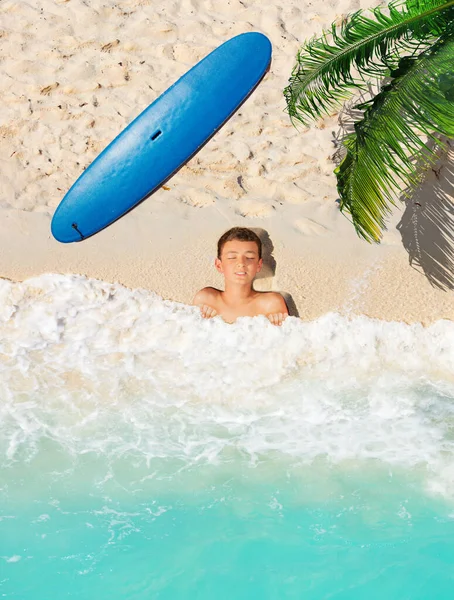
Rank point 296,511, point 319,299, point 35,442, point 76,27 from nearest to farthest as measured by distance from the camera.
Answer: point 296,511 → point 35,442 → point 319,299 → point 76,27

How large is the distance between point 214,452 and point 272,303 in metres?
1.38

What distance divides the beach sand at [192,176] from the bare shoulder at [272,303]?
13 cm

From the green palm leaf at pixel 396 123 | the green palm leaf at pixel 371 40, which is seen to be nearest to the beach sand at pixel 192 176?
the green palm leaf at pixel 396 123

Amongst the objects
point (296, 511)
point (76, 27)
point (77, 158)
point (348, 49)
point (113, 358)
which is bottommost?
point (296, 511)

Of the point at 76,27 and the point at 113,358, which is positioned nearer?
the point at 113,358

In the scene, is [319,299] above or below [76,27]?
below

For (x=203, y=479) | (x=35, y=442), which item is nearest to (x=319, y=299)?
(x=203, y=479)

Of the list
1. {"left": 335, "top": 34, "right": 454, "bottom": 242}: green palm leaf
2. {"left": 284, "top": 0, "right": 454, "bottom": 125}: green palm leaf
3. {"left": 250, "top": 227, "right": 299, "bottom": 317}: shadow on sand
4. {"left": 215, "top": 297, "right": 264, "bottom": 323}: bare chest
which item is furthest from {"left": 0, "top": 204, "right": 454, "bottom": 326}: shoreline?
{"left": 284, "top": 0, "right": 454, "bottom": 125}: green palm leaf

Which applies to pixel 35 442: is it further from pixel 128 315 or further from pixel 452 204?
pixel 452 204

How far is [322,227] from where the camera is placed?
6.57 meters

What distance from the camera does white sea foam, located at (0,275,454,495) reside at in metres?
5.30

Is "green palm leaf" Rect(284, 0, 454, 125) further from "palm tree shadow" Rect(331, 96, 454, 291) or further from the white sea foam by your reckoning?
the white sea foam

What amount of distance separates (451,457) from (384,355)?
998mm

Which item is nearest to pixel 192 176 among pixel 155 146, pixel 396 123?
pixel 155 146
